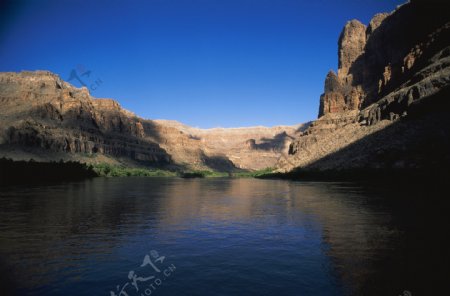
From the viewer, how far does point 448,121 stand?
7550 cm

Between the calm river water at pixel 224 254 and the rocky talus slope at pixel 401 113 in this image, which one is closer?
the calm river water at pixel 224 254

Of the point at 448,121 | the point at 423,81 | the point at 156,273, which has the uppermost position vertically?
the point at 423,81

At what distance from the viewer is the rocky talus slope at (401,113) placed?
3091 inches

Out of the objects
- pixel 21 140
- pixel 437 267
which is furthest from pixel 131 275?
pixel 21 140

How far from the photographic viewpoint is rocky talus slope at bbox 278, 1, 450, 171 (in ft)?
258

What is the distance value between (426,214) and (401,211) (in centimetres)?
294

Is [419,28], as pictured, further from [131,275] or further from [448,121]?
[131,275]

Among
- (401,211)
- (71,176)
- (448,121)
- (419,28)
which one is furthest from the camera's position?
(419,28)

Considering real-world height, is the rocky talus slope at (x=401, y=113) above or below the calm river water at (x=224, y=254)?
above

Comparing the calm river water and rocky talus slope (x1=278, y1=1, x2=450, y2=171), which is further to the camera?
rocky talus slope (x1=278, y1=1, x2=450, y2=171)

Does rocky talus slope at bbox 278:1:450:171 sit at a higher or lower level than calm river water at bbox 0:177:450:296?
higher

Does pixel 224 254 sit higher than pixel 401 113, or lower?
lower

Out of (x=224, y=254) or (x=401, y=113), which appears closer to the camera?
(x=224, y=254)

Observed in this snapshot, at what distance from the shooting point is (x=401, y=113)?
345ft
